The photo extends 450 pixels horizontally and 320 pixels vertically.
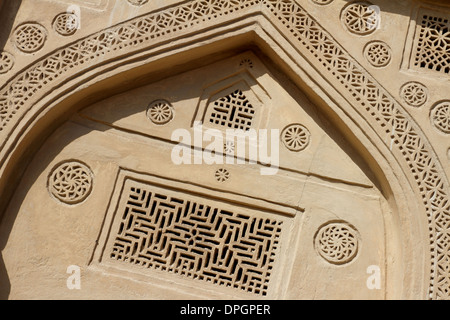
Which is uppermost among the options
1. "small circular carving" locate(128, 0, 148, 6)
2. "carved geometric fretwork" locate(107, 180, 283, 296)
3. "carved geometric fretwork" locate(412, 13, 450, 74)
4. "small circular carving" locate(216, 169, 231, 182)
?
"carved geometric fretwork" locate(412, 13, 450, 74)

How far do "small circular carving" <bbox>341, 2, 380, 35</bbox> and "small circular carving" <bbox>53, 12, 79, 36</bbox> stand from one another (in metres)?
2.00

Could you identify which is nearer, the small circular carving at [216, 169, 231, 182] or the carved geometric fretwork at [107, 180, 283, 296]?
the carved geometric fretwork at [107, 180, 283, 296]

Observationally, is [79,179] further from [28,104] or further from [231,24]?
[231,24]

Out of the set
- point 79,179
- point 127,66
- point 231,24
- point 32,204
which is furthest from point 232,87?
point 32,204

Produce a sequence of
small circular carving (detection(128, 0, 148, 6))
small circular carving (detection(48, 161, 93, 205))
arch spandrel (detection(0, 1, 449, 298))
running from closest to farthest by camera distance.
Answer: arch spandrel (detection(0, 1, 449, 298)) < small circular carving (detection(48, 161, 93, 205)) < small circular carving (detection(128, 0, 148, 6))

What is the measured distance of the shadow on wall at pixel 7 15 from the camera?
18.1ft

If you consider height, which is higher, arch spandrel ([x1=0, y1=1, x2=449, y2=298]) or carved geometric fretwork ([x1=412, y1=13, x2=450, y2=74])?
carved geometric fretwork ([x1=412, y1=13, x2=450, y2=74])

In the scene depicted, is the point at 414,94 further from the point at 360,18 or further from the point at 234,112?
the point at 234,112

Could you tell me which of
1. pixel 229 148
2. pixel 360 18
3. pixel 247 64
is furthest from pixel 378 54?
pixel 229 148

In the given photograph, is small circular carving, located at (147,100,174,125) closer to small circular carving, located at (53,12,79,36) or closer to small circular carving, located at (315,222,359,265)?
small circular carving, located at (53,12,79,36)

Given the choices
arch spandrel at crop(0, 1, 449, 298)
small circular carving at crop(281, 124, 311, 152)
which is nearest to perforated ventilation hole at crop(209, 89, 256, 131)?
small circular carving at crop(281, 124, 311, 152)

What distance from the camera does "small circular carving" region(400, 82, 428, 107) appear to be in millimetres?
5406

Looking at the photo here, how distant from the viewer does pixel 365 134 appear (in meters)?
5.32

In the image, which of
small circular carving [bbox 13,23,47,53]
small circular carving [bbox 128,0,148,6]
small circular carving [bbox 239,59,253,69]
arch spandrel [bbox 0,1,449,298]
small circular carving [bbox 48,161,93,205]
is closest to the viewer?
arch spandrel [bbox 0,1,449,298]
